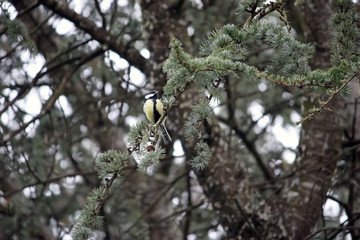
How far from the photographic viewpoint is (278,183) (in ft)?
12.9

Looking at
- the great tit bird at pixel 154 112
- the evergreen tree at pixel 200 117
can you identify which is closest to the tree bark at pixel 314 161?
the evergreen tree at pixel 200 117

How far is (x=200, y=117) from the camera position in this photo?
2.06m

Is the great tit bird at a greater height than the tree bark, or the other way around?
the great tit bird

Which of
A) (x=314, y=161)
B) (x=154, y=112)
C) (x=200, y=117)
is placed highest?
(x=154, y=112)

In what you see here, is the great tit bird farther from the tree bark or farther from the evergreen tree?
the tree bark

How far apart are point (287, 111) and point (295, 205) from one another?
313cm

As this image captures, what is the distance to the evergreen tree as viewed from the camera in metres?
1.98

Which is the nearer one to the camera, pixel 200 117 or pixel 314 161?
pixel 200 117

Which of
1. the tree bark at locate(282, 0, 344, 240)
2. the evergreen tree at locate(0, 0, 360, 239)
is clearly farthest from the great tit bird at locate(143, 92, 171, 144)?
the tree bark at locate(282, 0, 344, 240)

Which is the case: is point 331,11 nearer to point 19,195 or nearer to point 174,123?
point 174,123

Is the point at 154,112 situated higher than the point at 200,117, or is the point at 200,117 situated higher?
the point at 154,112

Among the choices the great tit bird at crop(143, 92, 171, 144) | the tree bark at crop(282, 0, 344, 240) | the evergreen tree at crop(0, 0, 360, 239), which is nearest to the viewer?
the evergreen tree at crop(0, 0, 360, 239)

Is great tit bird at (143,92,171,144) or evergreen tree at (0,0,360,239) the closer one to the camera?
evergreen tree at (0,0,360,239)

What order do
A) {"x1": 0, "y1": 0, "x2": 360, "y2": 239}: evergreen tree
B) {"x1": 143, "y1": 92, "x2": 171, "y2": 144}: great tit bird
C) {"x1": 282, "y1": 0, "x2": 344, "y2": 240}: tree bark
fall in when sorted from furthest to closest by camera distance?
{"x1": 143, "y1": 92, "x2": 171, "y2": 144}: great tit bird < {"x1": 282, "y1": 0, "x2": 344, "y2": 240}: tree bark < {"x1": 0, "y1": 0, "x2": 360, "y2": 239}: evergreen tree
